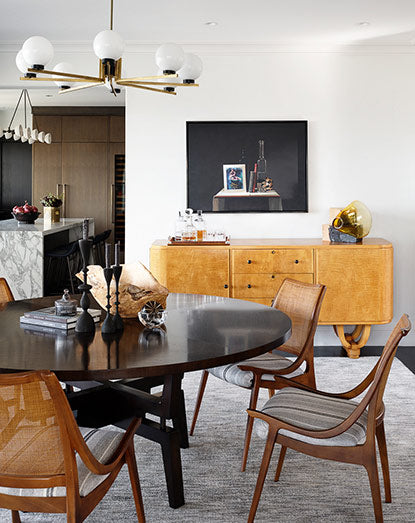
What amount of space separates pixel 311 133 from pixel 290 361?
2.57 meters

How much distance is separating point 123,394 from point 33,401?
0.93 meters

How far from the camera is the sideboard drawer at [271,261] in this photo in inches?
175

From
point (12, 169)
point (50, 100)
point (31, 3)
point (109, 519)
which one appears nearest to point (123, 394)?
point (109, 519)

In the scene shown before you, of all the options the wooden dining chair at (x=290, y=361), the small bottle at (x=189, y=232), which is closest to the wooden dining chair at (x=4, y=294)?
the wooden dining chair at (x=290, y=361)

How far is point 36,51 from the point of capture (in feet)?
8.37

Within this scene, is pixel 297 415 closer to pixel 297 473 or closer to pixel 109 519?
pixel 297 473

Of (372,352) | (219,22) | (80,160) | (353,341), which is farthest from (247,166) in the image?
(80,160)

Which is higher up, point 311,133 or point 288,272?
point 311,133

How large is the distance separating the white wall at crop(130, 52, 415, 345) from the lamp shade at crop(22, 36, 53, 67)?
2.27m

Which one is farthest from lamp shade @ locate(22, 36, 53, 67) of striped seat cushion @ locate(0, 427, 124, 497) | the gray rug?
the gray rug

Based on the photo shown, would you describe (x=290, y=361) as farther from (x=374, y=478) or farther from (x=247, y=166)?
(x=247, y=166)

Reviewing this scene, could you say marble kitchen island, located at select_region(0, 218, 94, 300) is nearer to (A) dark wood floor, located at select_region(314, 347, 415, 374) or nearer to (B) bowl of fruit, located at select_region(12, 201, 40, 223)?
(B) bowl of fruit, located at select_region(12, 201, 40, 223)

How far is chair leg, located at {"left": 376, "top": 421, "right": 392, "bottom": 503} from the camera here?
225 cm

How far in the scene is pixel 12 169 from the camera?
10297 millimetres
